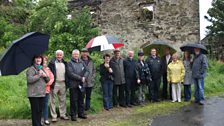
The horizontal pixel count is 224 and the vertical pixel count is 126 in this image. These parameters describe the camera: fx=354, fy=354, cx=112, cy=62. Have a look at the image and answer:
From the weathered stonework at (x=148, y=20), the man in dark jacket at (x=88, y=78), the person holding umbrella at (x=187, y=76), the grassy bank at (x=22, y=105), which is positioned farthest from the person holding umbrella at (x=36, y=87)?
the weathered stonework at (x=148, y=20)

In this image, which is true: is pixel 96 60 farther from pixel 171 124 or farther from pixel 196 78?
pixel 171 124

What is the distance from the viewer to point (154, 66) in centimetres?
1088

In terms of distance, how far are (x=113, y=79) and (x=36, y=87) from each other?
3194 millimetres

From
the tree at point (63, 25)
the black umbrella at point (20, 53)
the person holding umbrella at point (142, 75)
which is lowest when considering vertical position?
the person holding umbrella at point (142, 75)

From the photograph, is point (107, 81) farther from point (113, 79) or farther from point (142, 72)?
point (142, 72)

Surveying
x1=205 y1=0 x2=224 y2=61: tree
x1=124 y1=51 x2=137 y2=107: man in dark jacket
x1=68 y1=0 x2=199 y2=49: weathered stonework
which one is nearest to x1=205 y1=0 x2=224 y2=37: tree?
x1=205 y1=0 x2=224 y2=61: tree

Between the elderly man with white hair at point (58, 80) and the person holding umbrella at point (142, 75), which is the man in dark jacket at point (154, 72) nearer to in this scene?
the person holding umbrella at point (142, 75)

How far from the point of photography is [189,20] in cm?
1677

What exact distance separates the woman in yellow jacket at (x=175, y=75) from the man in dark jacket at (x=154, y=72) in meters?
0.32

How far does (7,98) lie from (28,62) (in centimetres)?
316

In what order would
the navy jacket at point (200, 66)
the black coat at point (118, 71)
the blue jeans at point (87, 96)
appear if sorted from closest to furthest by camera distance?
1. the blue jeans at point (87, 96)
2. the black coat at point (118, 71)
3. the navy jacket at point (200, 66)

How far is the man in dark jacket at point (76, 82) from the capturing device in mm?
8672

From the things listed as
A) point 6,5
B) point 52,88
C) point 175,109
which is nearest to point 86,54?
point 52,88

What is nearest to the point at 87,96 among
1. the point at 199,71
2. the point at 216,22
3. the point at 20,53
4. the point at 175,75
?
the point at 20,53
